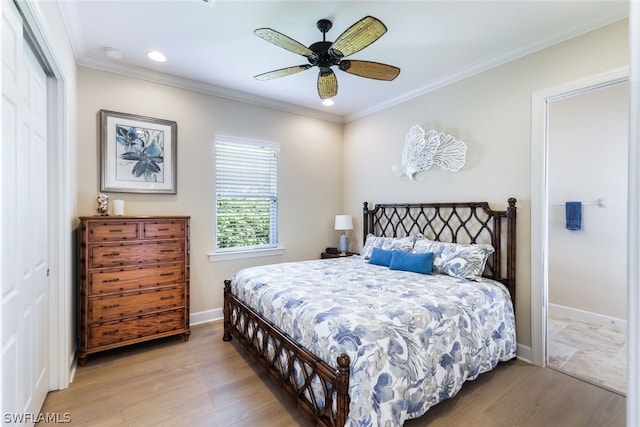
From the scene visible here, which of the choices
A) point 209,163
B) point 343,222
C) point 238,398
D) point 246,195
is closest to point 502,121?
point 343,222

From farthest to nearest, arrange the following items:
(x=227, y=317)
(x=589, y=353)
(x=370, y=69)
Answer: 1. (x=227, y=317)
2. (x=589, y=353)
3. (x=370, y=69)

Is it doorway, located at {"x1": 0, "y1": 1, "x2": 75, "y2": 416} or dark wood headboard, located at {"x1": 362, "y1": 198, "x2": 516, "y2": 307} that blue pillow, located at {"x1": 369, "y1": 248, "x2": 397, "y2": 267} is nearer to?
dark wood headboard, located at {"x1": 362, "y1": 198, "x2": 516, "y2": 307}

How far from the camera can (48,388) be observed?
2254mm

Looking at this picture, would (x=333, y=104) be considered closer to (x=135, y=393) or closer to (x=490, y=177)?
(x=490, y=177)

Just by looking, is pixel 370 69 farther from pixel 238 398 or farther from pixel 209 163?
pixel 238 398

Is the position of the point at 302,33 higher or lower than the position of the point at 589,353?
higher

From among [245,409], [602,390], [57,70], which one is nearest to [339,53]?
[57,70]

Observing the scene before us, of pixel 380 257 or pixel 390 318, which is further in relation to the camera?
pixel 380 257

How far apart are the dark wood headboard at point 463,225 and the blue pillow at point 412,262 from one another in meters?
0.58

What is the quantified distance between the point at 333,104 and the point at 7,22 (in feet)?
11.6

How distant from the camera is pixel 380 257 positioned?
11.4 ft

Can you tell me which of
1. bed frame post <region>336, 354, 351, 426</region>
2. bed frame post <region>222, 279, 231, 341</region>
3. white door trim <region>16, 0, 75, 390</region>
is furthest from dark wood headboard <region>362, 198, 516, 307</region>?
white door trim <region>16, 0, 75, 390</region>

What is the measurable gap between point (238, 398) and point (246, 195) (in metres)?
2.52

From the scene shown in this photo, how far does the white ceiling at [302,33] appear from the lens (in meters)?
2.30
